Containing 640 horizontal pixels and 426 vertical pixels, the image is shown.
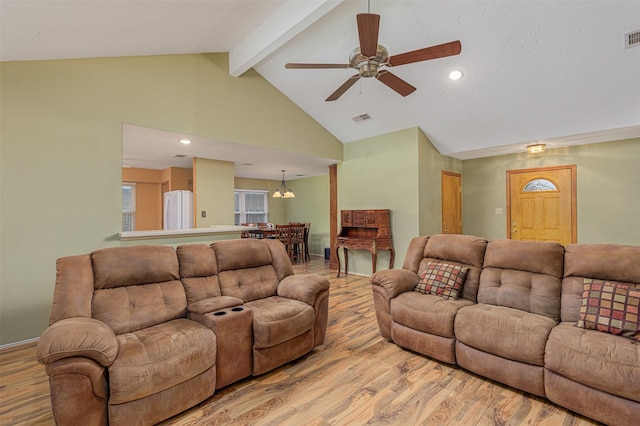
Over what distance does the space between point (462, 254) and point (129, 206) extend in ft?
24.3

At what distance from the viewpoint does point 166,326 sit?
85.7 inches

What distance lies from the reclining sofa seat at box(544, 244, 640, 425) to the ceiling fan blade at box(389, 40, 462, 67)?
77.9 inches

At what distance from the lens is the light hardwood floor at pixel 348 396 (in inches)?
74.1

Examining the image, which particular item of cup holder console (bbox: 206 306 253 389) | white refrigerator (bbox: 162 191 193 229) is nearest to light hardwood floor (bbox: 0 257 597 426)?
cup holder console (bbox: 206 306 253 389)

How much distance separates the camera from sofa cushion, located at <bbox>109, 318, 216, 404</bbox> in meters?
1.65

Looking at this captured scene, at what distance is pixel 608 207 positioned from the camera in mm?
4988

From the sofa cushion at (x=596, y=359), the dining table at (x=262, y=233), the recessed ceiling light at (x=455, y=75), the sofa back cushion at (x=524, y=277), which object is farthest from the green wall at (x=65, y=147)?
the sofa cushion at (x=596, y=359)

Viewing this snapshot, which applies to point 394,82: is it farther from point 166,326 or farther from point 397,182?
point 166,326

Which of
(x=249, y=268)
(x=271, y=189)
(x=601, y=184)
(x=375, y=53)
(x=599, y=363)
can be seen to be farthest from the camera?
(x=271, y=189)

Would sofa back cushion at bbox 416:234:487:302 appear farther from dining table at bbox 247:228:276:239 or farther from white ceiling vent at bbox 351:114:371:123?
dining table at bbox 247:228:276:239

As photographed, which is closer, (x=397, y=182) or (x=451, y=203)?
(x=397, y=182)

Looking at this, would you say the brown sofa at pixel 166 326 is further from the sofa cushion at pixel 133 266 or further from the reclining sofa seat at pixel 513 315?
the reclining sofa seat at pixel 513 315

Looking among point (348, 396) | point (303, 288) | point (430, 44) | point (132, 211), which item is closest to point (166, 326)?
point (303, 288)

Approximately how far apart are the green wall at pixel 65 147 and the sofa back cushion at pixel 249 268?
137 centimetres
